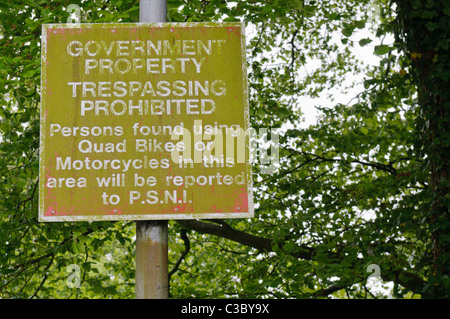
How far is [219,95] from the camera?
9.57 ft

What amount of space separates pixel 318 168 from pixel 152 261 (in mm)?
7759

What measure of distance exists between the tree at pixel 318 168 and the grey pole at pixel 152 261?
1.71 meters

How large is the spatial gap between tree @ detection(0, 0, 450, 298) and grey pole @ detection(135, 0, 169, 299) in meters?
1.71

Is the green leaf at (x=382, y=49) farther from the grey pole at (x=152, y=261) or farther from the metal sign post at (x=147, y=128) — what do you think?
the grey pole at (x=152, y=261)

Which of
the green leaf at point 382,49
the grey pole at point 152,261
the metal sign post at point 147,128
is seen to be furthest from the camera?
the green leaf at point 382,49

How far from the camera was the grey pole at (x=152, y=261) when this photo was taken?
A: 104 inches

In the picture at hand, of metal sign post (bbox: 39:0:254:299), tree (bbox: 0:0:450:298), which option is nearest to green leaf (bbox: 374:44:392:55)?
tree (bbox: 0:0:450:298)

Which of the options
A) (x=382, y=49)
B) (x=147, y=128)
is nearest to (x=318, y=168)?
(x=382, y=49)

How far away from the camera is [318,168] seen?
1019 centimetres

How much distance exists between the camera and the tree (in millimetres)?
5898

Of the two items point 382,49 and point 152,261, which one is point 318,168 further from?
point 152,261

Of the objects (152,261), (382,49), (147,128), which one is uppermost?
(382,49)

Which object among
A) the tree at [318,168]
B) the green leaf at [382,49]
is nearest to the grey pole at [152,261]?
the tree at [318,168]
